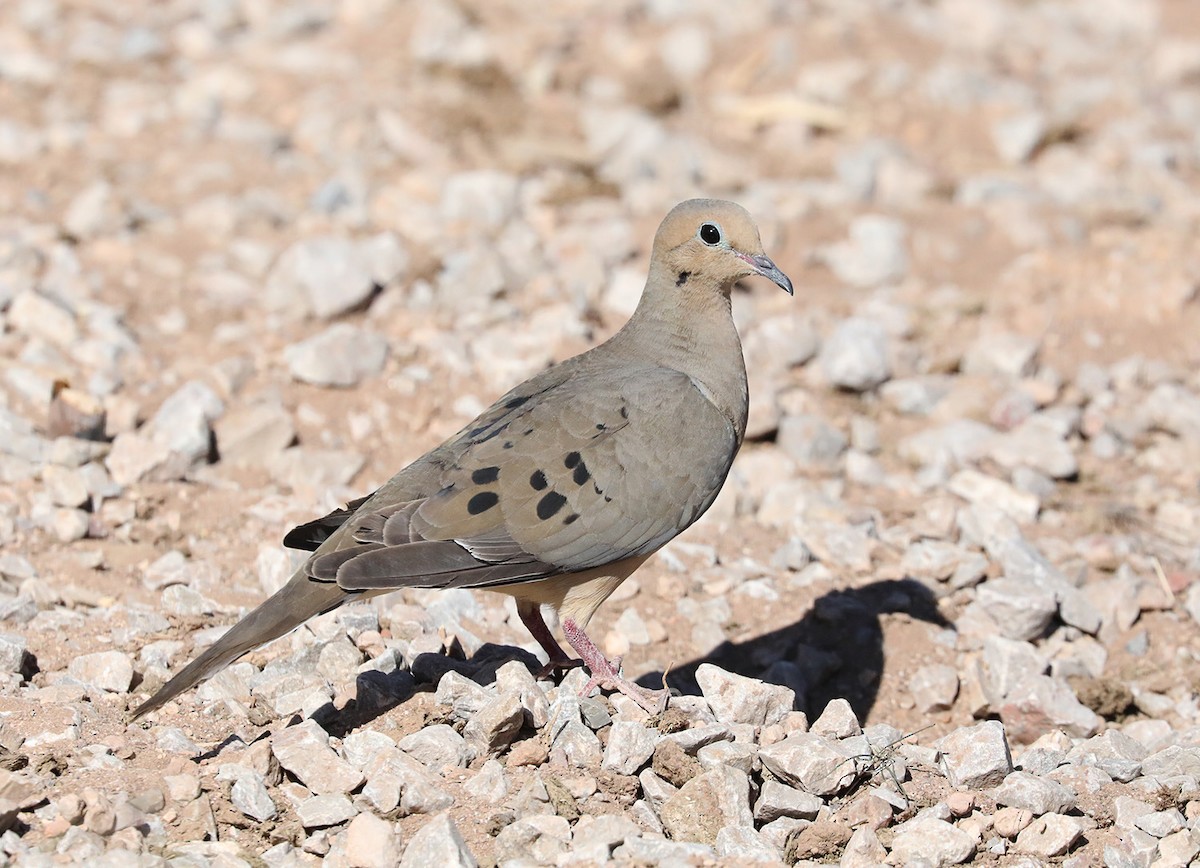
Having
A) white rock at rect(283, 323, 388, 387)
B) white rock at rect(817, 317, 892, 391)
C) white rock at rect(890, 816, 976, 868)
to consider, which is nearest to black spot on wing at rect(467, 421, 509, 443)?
white rock at rect(890, 816, 976, 868)

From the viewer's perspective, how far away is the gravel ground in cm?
454

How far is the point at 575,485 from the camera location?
5.27 metres

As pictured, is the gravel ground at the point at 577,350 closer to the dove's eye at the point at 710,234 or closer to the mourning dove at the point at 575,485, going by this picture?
the mourning dove at the point at 575,485

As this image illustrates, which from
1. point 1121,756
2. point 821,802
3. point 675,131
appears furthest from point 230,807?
point 675,131

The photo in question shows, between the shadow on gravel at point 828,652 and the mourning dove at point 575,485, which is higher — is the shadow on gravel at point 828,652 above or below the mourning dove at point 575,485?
below

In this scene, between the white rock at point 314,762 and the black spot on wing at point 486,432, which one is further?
the black spot on wing at point 486,432

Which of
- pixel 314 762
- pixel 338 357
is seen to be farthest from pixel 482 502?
pixel 338 357

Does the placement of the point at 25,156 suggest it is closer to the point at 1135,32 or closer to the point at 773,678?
the point at 773,678

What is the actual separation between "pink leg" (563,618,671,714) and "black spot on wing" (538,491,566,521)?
46 cm

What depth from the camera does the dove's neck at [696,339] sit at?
5.82 metres

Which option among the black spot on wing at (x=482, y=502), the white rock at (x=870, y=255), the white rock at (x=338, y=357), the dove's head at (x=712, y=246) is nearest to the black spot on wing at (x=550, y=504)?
the black spot on wing at (x=482, y=502)

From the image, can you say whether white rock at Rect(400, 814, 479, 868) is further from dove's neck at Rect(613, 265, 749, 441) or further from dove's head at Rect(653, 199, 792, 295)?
dove's head at Rect(653, 199, 792, 295)

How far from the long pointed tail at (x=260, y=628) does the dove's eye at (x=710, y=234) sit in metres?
2.13

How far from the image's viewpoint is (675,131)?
1079 cm
